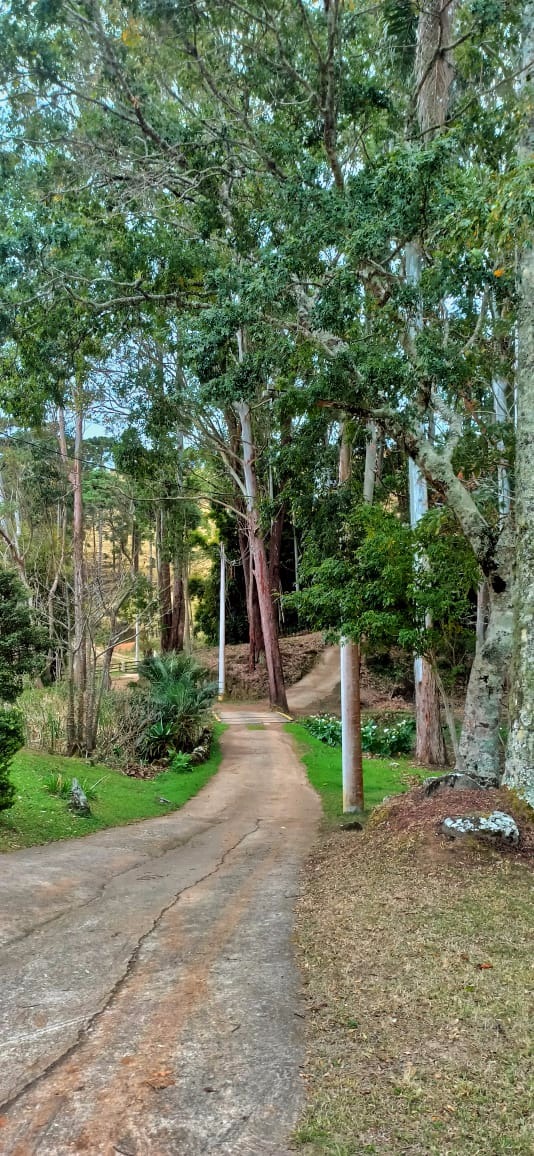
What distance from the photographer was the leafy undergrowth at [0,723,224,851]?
8570mm

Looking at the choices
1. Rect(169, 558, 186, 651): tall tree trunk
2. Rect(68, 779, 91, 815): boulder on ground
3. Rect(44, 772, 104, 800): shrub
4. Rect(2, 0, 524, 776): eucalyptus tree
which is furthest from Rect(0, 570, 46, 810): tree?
Rect(169, 558, 186, 651): tall tree trunk

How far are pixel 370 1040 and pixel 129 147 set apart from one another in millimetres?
10815

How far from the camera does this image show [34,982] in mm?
4012

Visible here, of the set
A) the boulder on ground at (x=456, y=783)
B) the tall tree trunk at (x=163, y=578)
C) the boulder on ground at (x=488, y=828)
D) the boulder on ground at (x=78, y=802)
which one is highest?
the tall tree trunk at (x=163, y=578)

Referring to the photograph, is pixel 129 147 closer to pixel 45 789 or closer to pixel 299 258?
pixel 299 258

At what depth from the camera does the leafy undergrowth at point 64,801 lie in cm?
857

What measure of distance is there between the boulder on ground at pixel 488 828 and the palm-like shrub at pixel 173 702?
34.7 ft

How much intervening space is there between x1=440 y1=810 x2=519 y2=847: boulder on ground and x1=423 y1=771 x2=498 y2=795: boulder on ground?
821 mm

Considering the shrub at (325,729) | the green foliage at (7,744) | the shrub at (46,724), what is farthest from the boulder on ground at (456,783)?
the shrub at (325,729)

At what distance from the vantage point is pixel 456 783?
7.27 metres

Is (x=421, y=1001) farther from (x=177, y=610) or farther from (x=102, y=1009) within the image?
(x=177, y=610)

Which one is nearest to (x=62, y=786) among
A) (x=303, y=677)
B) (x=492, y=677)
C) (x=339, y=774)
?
(x=492, y=677)

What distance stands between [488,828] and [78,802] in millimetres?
5885

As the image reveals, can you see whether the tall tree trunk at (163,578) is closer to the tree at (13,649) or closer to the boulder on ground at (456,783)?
the tree at (13,649)
